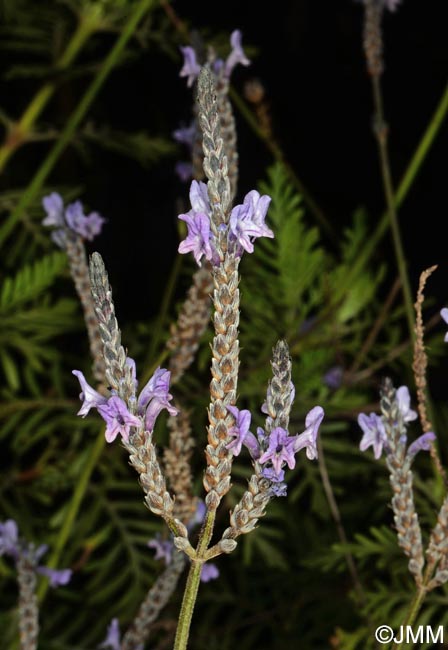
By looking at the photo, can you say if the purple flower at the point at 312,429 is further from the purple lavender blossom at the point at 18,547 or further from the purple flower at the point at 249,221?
the purple lavender blossom at the point at 18,547

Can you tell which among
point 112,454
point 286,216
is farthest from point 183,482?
point 286,216

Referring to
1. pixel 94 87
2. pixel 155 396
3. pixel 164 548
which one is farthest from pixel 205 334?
pixel 155 396

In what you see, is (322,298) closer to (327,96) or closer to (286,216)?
(286,216)

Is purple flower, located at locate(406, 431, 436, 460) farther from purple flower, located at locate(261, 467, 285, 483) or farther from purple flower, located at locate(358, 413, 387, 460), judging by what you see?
purple flower, located at locate(261, 467, 285, 483)

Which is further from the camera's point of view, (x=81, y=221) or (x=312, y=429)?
(x=81, y=221)

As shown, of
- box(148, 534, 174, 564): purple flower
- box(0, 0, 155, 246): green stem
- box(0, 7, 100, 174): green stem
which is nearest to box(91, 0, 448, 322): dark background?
box(0, 7, 100, 174): green stem

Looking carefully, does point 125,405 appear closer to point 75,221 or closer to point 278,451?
point 278,451

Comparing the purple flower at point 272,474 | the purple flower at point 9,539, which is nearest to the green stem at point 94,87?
the purple flower at point 9,539
